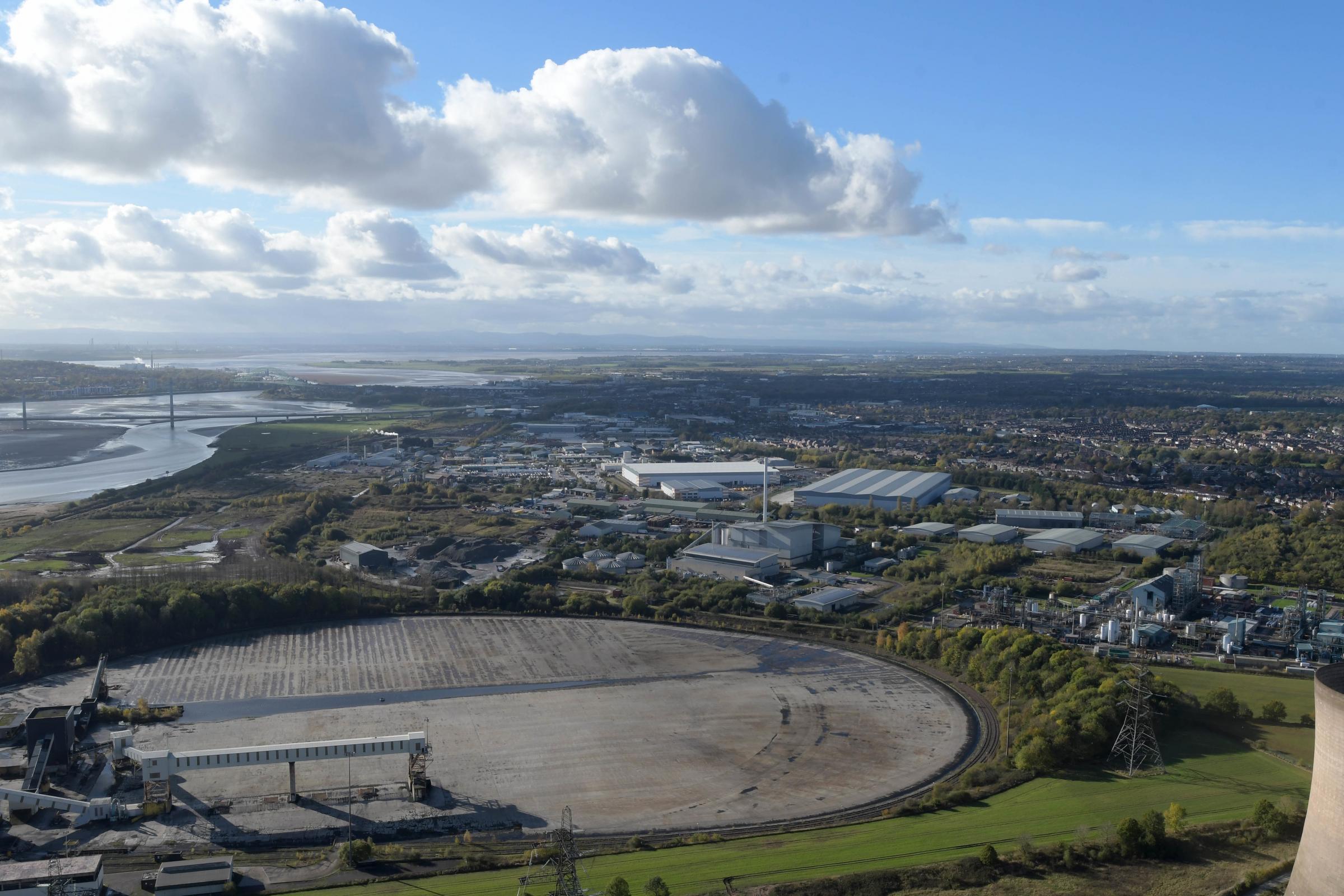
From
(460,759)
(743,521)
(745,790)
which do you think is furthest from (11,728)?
(743,521)

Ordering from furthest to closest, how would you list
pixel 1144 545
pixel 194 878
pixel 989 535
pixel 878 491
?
pixel 878 491, pixel 989 535, pixel 1144 545, pixel 194 878

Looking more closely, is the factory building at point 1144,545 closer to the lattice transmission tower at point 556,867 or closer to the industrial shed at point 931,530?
the industrial shed at point 931,530

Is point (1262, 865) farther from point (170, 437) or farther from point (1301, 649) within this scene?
point (170, 437)

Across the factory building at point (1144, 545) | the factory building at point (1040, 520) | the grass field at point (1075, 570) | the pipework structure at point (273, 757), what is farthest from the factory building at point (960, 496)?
the pipework structure at point (273, 757)

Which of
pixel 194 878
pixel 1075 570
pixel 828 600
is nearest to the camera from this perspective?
pixel 194 878

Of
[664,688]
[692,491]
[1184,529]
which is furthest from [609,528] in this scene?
[1184,529]

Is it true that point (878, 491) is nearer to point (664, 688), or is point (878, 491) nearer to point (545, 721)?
point (664, 688)

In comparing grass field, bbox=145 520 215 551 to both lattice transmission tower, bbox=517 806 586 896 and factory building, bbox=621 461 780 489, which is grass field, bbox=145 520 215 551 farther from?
lattice transmission tower, bbox=517 806 586 896
